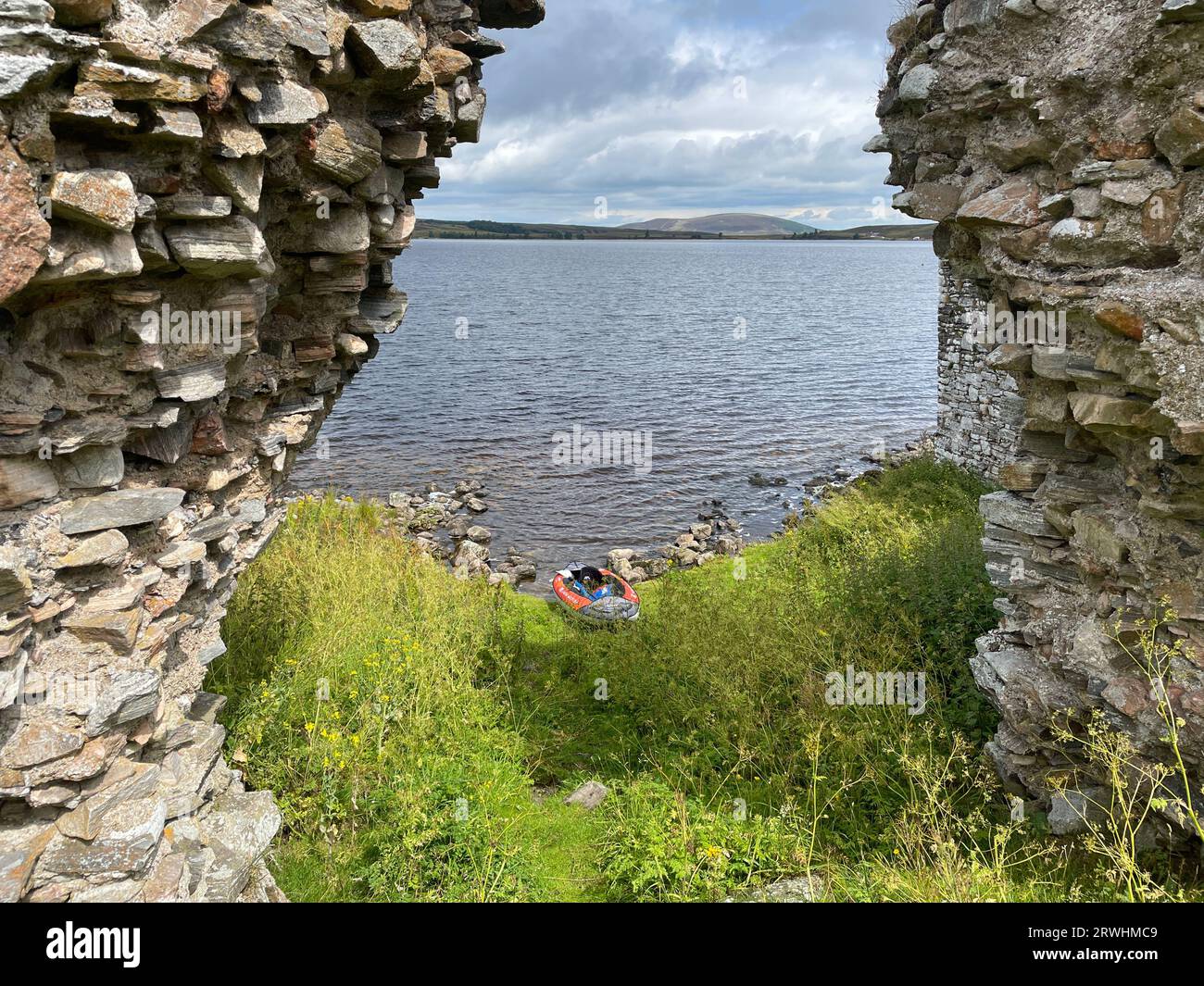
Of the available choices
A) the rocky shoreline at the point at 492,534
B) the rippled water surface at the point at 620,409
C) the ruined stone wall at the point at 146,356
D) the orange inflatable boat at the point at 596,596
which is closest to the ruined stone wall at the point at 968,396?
the rocky shoreline at the point at 492,534

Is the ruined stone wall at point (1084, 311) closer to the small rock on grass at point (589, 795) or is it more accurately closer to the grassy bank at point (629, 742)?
the grassy bank at point (629, 742)

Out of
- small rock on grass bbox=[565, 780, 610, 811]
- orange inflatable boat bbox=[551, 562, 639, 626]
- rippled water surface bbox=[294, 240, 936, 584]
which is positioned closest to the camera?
small rock on grass bbox=[565, 780, 610, 811]

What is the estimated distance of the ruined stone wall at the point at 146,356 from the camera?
156 inches

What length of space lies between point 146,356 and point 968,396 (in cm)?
1516

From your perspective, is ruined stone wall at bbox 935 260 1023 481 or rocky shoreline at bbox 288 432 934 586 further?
rocky shoreline at bbox 288 432 934 586

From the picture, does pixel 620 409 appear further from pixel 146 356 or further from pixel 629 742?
pixel 146 356

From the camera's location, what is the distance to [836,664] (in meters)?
8.52

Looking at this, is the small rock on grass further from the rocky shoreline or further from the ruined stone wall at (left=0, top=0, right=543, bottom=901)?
the rocky shoreline

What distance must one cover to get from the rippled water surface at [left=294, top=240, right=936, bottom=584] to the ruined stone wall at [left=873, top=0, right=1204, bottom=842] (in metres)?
11.2

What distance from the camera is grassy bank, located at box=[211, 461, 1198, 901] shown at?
620 cm

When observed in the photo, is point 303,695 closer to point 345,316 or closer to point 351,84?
point 345,316

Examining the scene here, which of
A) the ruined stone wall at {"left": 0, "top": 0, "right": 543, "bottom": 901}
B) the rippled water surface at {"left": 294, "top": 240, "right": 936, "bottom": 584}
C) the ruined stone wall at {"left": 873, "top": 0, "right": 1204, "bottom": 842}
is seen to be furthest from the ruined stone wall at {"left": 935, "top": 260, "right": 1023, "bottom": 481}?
the ruined stone wall at {"left": 0, "top": 0, "right": 543, "bottom": 901}

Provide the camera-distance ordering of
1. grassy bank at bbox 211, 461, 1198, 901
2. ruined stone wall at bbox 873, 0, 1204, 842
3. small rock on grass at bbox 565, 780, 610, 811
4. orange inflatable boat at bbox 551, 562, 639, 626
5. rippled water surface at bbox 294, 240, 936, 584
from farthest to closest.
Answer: rippled water surface at bbox 294, 240, 936, 584, orange inflatable boat at bbox 551, 562, 639, 626, small rock on grass at bbox 565, 780, 610, 811, grassy bank at bbox 211, 461, 1198, 901, ruined stone wall at bbox 873, 0, 1204, 842
